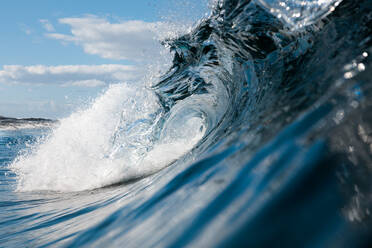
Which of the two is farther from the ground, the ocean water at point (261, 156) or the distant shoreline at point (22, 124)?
the distant shoreline at point (22, 124)

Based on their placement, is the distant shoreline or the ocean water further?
the distant shoreline

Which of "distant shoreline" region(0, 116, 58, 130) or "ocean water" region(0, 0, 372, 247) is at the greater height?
"distant shoreline" region(0, 116, 58, 130)

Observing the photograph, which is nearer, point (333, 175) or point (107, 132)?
point (333, 175)

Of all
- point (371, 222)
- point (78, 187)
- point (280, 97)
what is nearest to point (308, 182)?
point (371, 222)

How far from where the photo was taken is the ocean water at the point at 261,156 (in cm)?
73

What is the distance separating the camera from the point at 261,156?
3.36ft

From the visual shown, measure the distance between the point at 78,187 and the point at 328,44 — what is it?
2.82 metres

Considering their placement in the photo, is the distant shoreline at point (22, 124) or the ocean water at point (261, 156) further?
the distant shoreline at point (22, 124)

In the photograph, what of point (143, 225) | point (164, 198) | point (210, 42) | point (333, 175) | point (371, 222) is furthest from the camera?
point (210, 42)

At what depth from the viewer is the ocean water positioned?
733 mm

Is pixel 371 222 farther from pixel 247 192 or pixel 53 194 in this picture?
pixel 53 194

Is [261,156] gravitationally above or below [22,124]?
below

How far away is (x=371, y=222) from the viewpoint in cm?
66

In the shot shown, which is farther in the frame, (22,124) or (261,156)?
(22,124)
